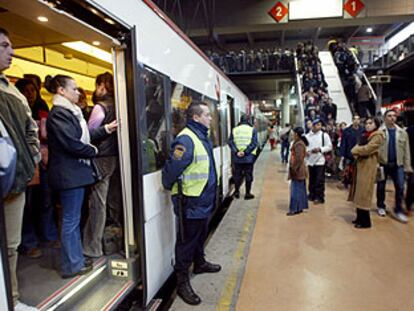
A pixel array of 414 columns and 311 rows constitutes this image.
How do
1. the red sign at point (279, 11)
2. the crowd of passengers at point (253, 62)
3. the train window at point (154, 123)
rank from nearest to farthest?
the train window at point (154, 123) < the red sign at point (279, 11) < the crowd of passengers at point (253, 62)

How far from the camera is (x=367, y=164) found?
3.93 meters

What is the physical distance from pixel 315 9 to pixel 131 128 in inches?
413

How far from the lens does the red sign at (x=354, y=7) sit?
404 inches

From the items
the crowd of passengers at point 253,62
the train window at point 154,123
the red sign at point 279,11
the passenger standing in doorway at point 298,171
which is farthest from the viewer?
the crowd of passengers at point 253,62

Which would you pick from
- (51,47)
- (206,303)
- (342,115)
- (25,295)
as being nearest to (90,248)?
(25,295)

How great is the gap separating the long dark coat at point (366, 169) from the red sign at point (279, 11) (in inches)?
339

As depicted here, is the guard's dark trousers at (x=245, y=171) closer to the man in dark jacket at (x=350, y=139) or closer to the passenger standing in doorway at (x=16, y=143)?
the man in dark jacket at (x=350, y=139)

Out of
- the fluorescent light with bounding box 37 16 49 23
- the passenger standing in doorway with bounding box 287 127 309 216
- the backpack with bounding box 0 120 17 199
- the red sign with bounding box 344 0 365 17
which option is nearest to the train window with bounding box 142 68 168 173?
the fluorescent light with bounding box 37 16 49 23

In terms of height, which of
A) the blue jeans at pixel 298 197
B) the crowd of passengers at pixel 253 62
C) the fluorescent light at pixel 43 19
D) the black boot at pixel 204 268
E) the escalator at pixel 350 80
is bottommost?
the black boot at pixel 204 268

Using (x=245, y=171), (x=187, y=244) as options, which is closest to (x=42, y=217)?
(x=187, y=244)

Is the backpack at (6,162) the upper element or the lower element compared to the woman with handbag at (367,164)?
upper

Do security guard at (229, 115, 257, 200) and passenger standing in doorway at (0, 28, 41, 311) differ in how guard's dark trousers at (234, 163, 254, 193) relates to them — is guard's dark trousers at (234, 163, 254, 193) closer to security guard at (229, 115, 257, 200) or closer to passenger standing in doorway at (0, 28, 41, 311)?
security guard at (229, 115, 257, 200)

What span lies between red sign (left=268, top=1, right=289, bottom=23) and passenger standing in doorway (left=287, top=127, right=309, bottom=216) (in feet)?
25.9

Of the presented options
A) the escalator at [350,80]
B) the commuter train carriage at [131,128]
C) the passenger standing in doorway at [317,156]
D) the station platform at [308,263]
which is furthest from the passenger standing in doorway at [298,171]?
the escalator at [350,80]
